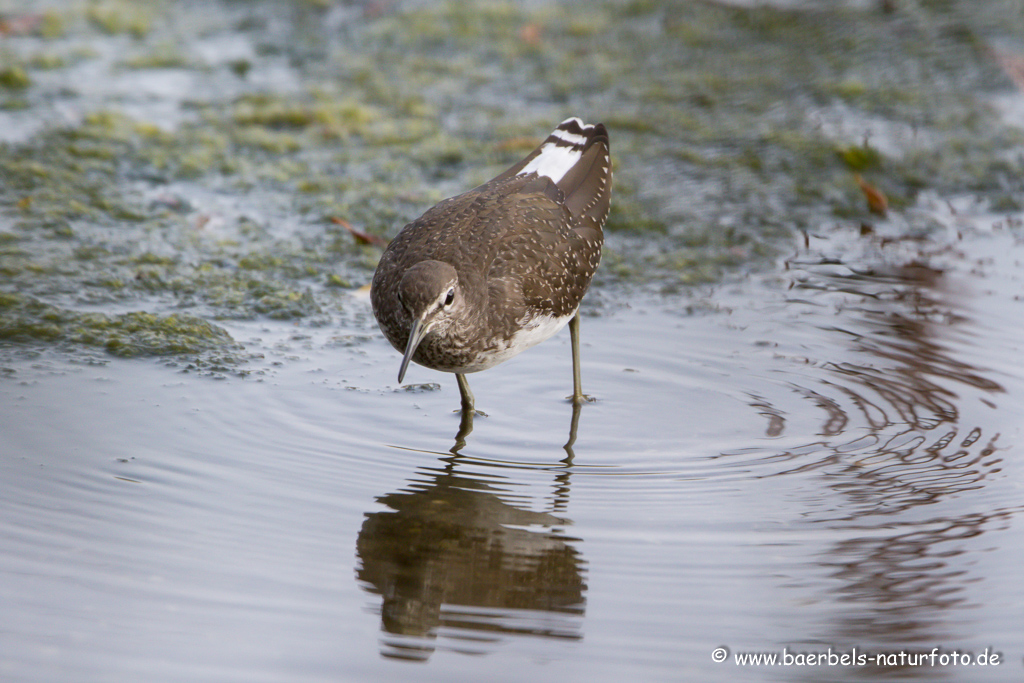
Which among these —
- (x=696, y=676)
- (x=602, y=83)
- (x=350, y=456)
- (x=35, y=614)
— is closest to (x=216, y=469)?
(x=350, y=456)

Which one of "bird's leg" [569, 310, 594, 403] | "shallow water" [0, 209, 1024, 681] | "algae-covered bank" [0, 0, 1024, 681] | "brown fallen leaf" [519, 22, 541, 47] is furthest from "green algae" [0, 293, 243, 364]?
"brown fallen leaf" [519, 22, 541, 47]

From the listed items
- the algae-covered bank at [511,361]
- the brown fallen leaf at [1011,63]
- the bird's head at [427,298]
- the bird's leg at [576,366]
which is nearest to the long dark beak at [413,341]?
the bird's head at [427,298]

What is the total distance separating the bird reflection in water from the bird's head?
1.63 feet

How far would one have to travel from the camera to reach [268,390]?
4707mm

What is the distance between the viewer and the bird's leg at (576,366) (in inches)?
192

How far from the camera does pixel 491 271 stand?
4652mm

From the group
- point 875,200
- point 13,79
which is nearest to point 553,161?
point 875,200

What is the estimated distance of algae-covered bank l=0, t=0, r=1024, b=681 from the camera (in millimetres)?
3242

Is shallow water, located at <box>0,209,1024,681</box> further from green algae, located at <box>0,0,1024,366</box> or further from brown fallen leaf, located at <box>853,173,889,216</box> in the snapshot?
brown fallen leaf, located at <box>853,173,889,216</box>

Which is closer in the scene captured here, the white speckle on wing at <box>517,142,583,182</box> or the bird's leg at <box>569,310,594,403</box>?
the bird's leg at <box>569,310,594,403</box>

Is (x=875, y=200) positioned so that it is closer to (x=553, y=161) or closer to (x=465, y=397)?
(x=553, y=161)

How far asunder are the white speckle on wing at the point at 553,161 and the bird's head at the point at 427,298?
50.3 inches

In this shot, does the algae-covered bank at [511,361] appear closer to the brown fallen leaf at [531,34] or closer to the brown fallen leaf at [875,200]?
the brown fallen leaf at [875,200]

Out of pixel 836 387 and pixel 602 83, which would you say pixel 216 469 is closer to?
pixel 836 387
